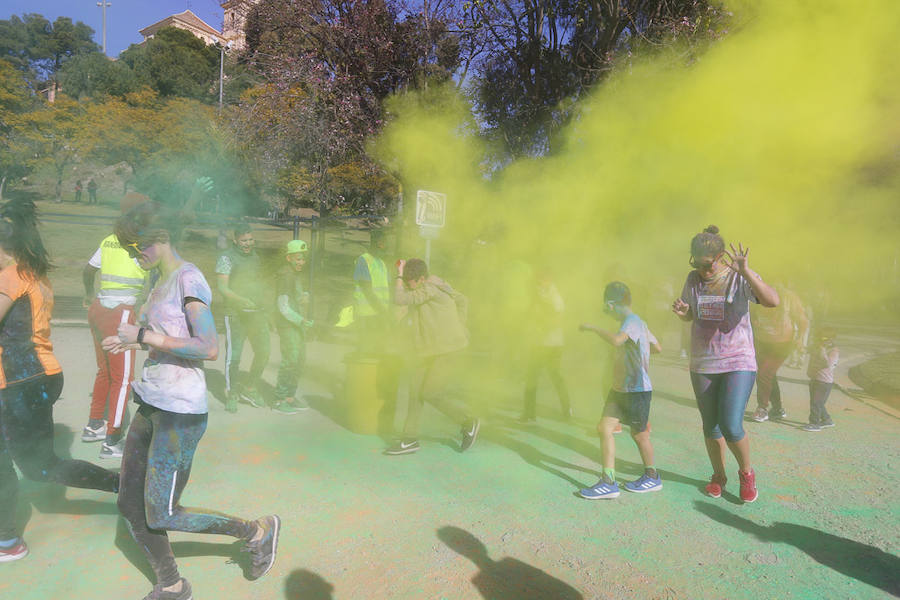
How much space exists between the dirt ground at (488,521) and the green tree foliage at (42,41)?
5617 cm

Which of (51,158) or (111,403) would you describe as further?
(51,158)

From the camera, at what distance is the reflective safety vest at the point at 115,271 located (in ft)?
13.6

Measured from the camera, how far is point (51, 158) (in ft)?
100

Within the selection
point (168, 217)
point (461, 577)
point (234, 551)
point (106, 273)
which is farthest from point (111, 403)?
point (461, 577)

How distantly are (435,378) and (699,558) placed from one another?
2274 mm

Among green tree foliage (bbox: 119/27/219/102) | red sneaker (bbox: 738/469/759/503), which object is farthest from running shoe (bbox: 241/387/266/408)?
green tree foliage (bbox: 119/27/219/102)

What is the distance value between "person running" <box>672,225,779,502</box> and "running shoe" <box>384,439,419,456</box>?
218cm

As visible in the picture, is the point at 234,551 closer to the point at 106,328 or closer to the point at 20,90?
the point at 106,328

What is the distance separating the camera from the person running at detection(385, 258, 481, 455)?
15.1 ft

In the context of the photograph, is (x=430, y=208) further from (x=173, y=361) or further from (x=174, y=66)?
(x=174, y=66)

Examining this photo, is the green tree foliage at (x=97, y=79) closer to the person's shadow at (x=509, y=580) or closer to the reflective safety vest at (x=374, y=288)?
the reflective safety vest at (x=374, y=288)

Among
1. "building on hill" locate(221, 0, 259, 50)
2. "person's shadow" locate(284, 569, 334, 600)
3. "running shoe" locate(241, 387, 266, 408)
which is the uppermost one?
"building on hill" locate(221, 0, 259, 50)

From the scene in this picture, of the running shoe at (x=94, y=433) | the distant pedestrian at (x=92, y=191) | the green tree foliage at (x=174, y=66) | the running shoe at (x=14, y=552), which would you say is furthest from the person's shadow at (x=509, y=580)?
the green tree foliage at (x=174, y=66)

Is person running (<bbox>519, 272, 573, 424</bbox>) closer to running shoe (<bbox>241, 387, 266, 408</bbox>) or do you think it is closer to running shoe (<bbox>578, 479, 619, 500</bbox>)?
running shoe (<bbox>578, 479, 619, 500</bbox>)
